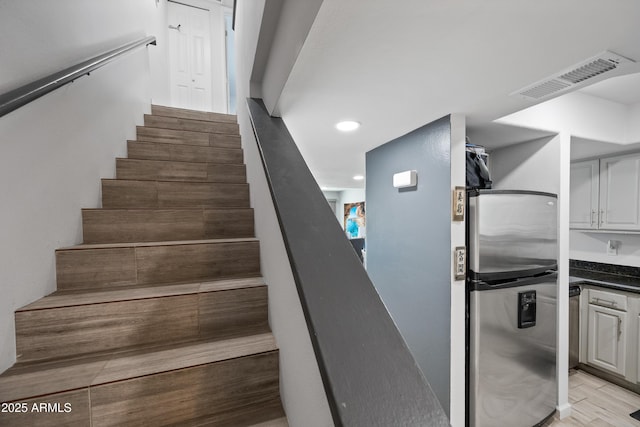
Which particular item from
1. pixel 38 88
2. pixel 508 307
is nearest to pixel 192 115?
pixel 38 88

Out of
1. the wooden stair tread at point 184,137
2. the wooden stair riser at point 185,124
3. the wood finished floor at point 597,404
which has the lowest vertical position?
the wood finished floor at point 597,404

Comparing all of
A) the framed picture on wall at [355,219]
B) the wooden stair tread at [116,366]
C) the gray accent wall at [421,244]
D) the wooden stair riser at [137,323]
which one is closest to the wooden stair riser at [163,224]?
the wooden stair riser at [137,323]

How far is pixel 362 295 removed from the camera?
0.57m

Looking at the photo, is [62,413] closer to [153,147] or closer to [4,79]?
[4,79]

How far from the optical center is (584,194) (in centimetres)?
286

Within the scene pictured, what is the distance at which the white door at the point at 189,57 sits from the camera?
3863 millimetres

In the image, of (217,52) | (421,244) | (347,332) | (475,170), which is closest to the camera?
(347,332)

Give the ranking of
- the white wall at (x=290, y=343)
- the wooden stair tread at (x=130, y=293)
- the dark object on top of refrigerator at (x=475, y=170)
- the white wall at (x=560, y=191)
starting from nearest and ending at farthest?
the white wall at (x=290, y=343)
the wooden stair tread at (x=130, y=293)
the dark object on top of refrigerator at (x=475, y=170)
the white wall at (x=560, y=191)

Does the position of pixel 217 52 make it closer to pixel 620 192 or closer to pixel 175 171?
pixel 175 171

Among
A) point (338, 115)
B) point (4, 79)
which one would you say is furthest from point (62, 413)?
point (338, 115)

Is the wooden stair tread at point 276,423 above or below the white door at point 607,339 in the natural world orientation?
above

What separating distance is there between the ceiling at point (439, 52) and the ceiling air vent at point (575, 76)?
0.04 m

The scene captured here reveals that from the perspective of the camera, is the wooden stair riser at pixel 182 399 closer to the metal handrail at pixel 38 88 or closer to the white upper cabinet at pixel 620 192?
the metal handrail at pixel 38 88

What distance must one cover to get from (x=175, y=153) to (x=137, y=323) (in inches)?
55.2
